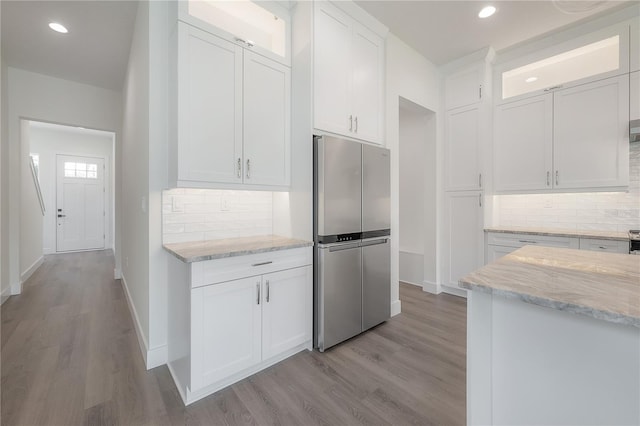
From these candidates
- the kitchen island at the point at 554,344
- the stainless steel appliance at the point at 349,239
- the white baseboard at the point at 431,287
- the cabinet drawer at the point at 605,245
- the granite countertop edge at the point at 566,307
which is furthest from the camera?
the white baseboard at the point at 431,287

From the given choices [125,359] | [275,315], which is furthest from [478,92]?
[125,359]

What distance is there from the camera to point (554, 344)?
3.11 feet

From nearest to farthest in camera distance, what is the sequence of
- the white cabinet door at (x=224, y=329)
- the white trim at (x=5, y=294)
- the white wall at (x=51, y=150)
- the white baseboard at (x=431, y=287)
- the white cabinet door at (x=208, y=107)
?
the white cabinet door at (x=224, y=329), the white cabinet door at (x=208, y=107), the white trim at (x=5, y=294), the white baseboard at (x=431, y=287), the white wall at (x=51, y=150)

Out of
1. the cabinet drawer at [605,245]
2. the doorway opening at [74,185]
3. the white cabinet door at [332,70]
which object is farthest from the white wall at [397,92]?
the doorway opening at [74,185]

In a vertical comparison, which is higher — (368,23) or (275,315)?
(368,23)

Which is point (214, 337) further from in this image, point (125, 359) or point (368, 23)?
point (368, 23)

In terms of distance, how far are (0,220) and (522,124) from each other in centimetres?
645

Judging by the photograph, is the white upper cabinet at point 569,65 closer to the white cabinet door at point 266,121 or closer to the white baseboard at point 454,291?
the white baseboard at point 454,291

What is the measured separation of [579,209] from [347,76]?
3131mm

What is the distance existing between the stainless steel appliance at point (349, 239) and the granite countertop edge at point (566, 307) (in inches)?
54.6

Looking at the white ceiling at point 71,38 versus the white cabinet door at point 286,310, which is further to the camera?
the white ceiling at point 71,38

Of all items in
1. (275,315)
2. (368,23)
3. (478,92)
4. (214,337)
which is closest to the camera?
(214,337)

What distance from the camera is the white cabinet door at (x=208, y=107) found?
1907mm

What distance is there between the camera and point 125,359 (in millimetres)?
2166
